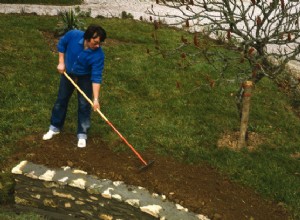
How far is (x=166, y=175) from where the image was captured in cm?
690

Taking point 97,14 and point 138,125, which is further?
point 97,14

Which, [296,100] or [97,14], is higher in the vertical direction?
[97,14]

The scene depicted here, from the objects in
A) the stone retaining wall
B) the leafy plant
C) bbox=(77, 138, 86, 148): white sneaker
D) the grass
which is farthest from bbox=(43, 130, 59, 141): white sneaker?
the leafy plant

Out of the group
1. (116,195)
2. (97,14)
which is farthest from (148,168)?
(97,14)

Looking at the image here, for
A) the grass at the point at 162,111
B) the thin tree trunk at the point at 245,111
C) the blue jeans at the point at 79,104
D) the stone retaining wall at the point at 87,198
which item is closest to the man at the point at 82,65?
the blue jeans at the point at 79,104

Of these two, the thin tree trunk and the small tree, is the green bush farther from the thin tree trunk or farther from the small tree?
the thin tree trunk

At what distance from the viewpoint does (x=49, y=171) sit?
6668mm

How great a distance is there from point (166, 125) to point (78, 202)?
10.1ft

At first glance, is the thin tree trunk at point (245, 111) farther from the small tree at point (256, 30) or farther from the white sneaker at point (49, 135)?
the white sneaker at point (49, 135)

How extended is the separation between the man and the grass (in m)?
0.86

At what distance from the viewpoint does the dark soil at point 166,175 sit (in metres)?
6.35

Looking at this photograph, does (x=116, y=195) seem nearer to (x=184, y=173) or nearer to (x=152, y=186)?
(x=152, y=186)

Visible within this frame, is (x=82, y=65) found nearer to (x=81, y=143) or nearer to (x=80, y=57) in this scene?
(x=80, y=57)

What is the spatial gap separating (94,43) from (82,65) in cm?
52
